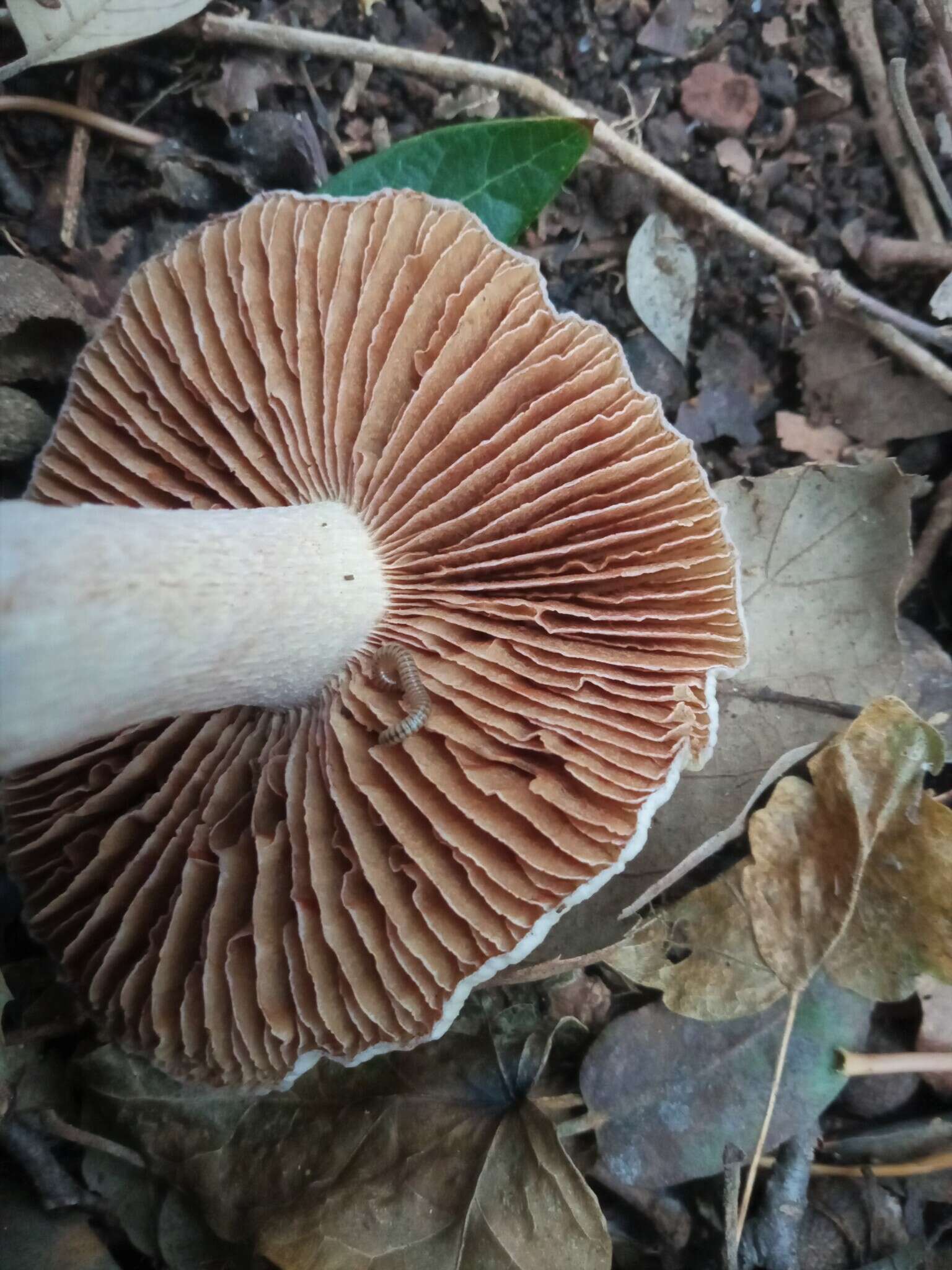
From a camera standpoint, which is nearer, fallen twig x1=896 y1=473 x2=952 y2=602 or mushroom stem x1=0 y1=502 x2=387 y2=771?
mushroom stem x1=0 y1=502 x2=387 y2=771

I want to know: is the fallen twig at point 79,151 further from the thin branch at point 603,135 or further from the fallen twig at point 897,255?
the fallen twig at point 897,255

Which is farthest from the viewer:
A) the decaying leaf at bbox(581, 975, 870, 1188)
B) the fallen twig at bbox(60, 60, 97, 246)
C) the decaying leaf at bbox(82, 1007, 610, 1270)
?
the fallen twig at bbox(60, 60, 97, 246)

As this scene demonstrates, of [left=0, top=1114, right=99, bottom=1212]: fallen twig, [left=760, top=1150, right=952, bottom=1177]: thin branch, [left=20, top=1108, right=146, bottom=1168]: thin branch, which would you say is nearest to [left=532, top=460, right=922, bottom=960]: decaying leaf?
[left=760, top=1150, right=952, bottom=1177]: thin branch

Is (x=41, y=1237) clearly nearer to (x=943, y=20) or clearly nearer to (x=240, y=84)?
(x=240, y=84)

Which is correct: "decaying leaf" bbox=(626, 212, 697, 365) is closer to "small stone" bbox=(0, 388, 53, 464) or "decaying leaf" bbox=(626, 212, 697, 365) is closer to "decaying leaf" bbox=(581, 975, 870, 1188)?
"small stone" bbox=(0, 388, 53, 464)

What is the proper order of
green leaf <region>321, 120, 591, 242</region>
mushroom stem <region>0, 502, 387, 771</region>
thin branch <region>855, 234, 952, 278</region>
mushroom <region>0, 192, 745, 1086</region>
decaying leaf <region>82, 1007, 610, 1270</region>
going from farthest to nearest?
thin branch <region>855, 234, 952, 278</region> → green leaf <region>321, 120, 591, 242</region> → decaying leaf <region>82, 1007, 610, 1270</region> → mushroom <region>0, 192, 745, 1086</region> → mushroom stem <region>0, 502, 387, 771</region>

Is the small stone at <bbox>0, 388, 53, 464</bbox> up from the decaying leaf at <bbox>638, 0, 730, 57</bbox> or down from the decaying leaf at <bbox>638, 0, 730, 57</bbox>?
down

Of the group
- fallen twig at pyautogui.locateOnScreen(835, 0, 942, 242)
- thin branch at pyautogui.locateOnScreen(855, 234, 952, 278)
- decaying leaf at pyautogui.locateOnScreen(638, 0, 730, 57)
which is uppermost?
decaying leaf at pyautogui.locateOnScreen(638, 0, 730, 57)

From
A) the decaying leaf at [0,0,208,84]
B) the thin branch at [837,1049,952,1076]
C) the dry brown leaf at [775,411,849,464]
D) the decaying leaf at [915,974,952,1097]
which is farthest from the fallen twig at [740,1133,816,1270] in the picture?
the decaying leaf at [0,0,208,84]
